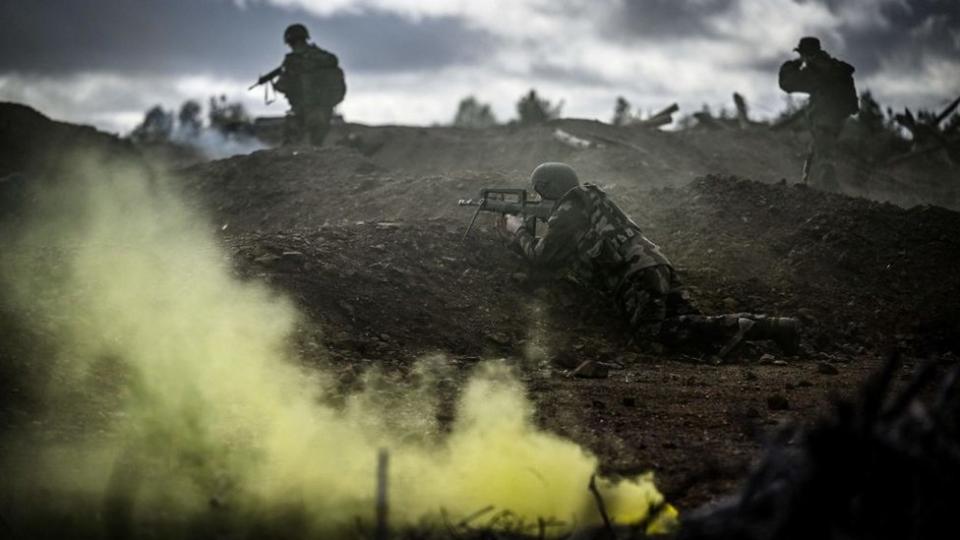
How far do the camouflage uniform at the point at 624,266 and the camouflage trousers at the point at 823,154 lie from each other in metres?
7.08

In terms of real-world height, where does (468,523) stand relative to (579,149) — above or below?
below

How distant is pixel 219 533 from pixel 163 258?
3.63 meters

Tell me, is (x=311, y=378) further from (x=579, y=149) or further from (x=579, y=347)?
(x=579, y=149)

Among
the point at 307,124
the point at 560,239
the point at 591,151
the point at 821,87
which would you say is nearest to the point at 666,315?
the point at 560,239

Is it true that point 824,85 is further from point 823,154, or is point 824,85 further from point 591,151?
point 591,151

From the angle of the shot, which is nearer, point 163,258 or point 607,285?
point 163,258

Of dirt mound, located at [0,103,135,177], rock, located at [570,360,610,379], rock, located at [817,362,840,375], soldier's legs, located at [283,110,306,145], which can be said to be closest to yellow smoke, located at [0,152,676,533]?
rock, located at [570,360,610,379]

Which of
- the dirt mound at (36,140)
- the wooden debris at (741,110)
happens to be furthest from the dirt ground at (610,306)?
the wooden debris at (741,110)

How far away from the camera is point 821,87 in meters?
12.0

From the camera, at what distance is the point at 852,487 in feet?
6.48

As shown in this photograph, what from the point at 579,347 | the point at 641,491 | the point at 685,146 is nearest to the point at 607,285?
the point at 579,347

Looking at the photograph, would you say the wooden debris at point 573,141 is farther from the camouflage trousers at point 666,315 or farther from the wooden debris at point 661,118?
the camouflage trousers at point 666,315

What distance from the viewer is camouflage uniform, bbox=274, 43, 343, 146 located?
1429cm

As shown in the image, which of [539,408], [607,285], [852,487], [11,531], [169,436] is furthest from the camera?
[607,285]
